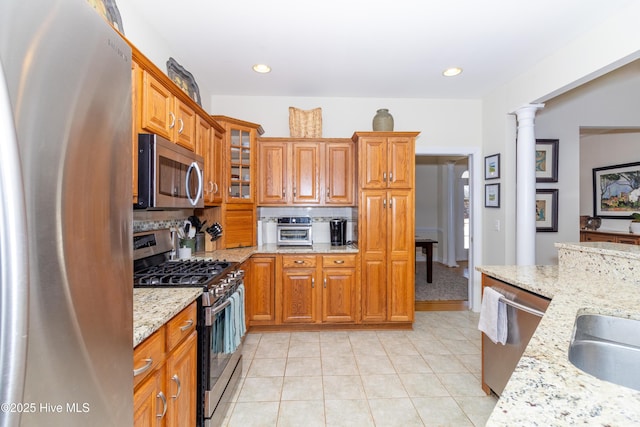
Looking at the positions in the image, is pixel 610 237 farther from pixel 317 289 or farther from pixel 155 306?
pixel 155 306

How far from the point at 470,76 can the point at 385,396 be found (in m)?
3.05

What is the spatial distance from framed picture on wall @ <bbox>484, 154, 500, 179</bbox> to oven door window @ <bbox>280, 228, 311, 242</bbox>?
7.36 feet

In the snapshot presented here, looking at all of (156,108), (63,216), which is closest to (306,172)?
(156,108)

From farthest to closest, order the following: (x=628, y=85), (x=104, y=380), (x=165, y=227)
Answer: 1. (x=628, y=85)
2. (x=165, y=227)
3. (x=104, y=380)

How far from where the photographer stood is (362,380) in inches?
88.4

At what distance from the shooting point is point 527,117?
2920 mm

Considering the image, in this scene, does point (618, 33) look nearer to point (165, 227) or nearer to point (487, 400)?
point (487, 400)

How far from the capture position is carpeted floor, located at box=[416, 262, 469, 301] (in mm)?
4343

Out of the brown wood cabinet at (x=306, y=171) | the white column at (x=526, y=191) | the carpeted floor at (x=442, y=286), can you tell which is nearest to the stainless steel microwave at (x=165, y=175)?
the brown wood cabinet at (x=306, y=171)

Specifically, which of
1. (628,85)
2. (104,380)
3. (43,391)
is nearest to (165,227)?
(104,380)

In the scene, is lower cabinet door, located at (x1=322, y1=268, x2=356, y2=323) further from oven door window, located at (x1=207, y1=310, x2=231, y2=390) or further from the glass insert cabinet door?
oven door window, located at (x1=207, y1=310, x2=231, y2=390)

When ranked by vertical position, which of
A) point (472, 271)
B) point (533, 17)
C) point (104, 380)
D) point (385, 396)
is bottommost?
point (385, 396)

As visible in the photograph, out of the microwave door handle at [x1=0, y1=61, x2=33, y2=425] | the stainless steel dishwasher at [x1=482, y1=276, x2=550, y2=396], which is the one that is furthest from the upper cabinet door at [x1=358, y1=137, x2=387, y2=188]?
the microwave door handle at [x1=0, y1=61, x2=33, y2=425]

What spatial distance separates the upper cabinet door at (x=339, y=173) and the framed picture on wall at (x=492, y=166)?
1.61 metres
